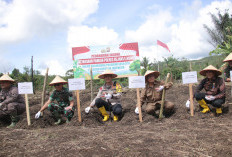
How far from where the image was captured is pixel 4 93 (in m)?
4.44

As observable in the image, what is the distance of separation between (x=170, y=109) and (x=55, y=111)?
8.58 ft

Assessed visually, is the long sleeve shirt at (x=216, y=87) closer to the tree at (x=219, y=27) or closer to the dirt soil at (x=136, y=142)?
the dirt soil at (x=136, y=142)

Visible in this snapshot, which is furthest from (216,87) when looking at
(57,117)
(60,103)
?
(57,117)

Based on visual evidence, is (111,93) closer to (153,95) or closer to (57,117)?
(153,95)

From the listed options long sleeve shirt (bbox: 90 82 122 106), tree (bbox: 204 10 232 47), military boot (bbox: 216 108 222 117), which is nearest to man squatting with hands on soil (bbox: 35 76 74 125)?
long sleeve shirt (bbox: 90 82 122 106)

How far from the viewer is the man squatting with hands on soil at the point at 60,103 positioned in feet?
13.6

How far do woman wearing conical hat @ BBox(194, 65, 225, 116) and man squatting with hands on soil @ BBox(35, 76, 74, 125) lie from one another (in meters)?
2.85

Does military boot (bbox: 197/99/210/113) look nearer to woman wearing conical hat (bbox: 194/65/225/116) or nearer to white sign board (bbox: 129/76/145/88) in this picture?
woman wearing conical hat (bbox: 194/65/225/116)

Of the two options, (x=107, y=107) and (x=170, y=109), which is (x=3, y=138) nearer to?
(x=107, y=107)

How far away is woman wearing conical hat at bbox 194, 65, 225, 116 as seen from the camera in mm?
3898

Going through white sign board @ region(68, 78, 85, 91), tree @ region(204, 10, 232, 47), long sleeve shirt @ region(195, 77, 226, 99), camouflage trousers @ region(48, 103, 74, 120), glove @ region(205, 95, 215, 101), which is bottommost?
camouflage trousers @ region(48, 103, 74, 120)

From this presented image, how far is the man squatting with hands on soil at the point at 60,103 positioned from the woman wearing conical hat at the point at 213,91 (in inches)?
112

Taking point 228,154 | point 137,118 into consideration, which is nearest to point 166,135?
point 228,154

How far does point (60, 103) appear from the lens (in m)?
4.34
